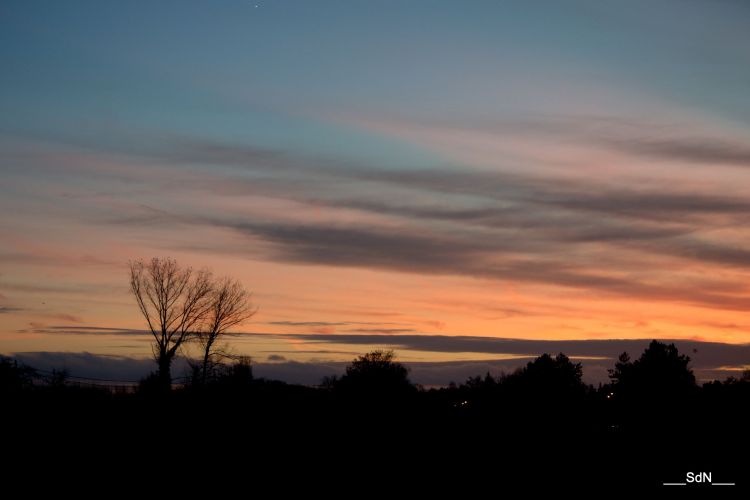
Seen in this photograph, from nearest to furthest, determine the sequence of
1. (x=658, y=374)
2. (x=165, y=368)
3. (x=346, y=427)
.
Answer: (x=346, y=427), (x=165, y=368), (x=658, y=374)

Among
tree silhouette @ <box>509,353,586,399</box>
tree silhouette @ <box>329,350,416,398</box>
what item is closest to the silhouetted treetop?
tree silhouette @ <box>329,350,416,398</box>

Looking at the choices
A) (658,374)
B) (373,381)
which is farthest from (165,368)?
(658,374)

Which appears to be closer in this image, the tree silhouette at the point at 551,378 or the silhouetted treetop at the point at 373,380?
the silhouetted treetop at the point at 373,380

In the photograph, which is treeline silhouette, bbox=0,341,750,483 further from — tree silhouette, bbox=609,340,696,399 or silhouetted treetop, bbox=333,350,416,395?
tree silhouette, bbox=609,340,696,399

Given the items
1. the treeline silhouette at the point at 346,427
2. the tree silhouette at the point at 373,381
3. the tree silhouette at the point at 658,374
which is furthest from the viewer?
the tree silhouette at the point at 658,374

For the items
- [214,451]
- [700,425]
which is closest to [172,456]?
[214,451]

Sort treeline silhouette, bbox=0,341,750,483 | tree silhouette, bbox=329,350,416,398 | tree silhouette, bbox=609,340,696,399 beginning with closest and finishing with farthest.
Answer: treeline silhouette, bbox=0,341,750,483 → tree silhouette, bbox=329,350,416,398 → tree silhouette, bbox=609,340,696,399

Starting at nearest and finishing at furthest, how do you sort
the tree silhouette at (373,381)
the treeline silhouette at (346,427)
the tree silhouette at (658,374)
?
the treeline silhouette at (346,427)
the tree silhouette at (373,381)
the tree silhouette at (658,374)

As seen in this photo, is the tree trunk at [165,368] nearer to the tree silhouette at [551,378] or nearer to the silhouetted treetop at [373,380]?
the silhouetted treetop at [373,380]

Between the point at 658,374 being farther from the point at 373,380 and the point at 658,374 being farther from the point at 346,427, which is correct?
the point at 346,427

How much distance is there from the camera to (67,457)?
130 ft

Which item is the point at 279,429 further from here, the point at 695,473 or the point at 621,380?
the point at 621,380

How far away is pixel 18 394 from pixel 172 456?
2015cm

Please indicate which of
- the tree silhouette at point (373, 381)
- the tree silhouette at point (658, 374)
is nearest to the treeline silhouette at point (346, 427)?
the tree silhouette at point (373, 381)
